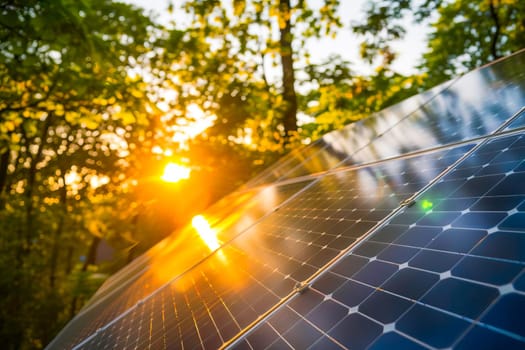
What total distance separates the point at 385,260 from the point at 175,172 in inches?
708

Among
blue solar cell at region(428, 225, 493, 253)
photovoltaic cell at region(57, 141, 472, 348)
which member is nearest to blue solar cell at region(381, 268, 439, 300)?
blue solar cell at region(428, 225, 493, 253)

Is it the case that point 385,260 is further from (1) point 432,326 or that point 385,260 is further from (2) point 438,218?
(1) point 432,326

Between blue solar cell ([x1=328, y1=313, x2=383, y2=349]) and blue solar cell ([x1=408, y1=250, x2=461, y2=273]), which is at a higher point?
blue solar cell ([x1=408, y1=250, x2=461, y2=273])

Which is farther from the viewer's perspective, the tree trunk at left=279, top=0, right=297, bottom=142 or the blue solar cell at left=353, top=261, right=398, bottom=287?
the tree trunk at left=279, top=0, right=297, bottom=142

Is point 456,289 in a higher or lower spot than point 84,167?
lower

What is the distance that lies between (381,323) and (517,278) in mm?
650

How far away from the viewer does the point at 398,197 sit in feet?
9.93

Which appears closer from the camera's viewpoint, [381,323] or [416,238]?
[381,323]

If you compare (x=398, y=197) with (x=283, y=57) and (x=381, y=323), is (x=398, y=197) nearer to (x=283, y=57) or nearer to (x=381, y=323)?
(x=381, y=323)

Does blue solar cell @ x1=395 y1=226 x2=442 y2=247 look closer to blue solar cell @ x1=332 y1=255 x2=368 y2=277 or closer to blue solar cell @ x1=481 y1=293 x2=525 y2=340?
blue solar cell @ x1=332 y1=255 x2=368 y2=277

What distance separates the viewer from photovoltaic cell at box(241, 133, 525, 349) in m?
1.35

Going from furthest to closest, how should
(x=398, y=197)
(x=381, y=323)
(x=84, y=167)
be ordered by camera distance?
(x=84, y=167) → (x=398, y=197) → (x=381, y=323)

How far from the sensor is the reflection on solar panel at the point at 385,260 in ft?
4.95

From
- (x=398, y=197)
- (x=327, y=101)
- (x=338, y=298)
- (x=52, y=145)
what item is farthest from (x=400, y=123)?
(x=52, y=145)
